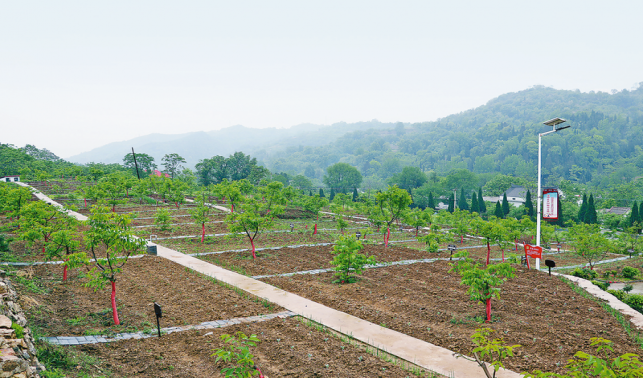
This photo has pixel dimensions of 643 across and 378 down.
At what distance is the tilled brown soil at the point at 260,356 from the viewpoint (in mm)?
6492

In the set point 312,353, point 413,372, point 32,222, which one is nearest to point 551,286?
point 413,372

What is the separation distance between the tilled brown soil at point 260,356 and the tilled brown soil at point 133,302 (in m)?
0.93

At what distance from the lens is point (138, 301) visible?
10.1 m

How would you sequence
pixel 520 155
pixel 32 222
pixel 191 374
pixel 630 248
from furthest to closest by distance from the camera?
pixel 520 155 → pixel 630 248 → pixel 32 222 → pixel 191 374

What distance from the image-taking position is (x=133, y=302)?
9969 mm

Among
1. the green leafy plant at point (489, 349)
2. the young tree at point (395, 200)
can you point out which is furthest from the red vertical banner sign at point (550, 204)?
the green leafy plant at point (489, 349)

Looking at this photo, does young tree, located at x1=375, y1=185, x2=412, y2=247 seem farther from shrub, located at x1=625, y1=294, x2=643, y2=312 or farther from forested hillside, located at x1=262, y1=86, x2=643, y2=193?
forested hillside, located at x1=262, y1=86, x2=643, y2=193

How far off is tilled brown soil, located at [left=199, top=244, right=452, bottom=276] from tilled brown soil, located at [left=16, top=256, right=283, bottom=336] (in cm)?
209

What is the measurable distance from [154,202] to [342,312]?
92.2 ft

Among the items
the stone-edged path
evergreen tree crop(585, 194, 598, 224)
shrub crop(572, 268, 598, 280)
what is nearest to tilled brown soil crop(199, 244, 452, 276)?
the stone-edged path

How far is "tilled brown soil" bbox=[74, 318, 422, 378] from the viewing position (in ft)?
21.3

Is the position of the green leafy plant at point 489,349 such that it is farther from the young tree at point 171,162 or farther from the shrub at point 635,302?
the young tree at point 171,162

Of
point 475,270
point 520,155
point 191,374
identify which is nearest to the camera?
point 191,374

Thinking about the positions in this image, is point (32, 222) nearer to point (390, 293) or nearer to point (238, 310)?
point (238, 310)
